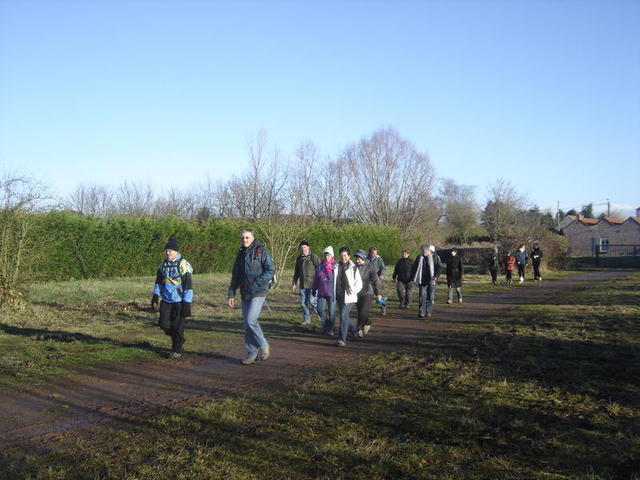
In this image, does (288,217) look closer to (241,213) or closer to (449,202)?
(241,213)

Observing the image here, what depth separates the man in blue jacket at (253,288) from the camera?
865 cm

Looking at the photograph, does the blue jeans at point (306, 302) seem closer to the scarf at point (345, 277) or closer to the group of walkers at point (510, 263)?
the scarf at point (345, 277)

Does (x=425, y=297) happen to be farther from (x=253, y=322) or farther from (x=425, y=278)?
(x=253, y=322)

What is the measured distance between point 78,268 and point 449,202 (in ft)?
187

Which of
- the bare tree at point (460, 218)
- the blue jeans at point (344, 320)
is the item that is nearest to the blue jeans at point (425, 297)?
the blue jeans at point (344, 320)

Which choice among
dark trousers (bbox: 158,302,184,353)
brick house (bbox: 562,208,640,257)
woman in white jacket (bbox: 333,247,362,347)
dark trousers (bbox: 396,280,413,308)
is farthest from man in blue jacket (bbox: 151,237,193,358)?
brick house (bbox: 562,208,640,257)

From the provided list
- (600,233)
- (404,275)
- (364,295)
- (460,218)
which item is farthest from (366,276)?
(600,233)

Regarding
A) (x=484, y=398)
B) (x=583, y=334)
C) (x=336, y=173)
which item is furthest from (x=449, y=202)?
(x=484, y=398)

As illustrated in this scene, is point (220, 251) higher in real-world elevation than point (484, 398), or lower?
higher

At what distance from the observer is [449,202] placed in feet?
246

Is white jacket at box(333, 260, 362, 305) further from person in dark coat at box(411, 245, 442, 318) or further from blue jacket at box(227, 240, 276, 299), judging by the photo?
person in dark coat at box(411, 245, 442, 318)

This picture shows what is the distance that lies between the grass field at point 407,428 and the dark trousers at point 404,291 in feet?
24.4

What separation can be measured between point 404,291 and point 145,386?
10933 millimetres

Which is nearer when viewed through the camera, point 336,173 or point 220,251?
point 220,251
